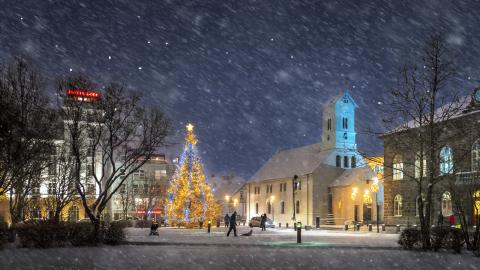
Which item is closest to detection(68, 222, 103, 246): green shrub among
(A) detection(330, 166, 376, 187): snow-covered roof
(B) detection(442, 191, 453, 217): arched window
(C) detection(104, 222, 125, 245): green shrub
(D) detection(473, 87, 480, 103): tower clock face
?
(C) detection(104, 222, 125, 245): green shrub

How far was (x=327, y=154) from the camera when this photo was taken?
87.4m

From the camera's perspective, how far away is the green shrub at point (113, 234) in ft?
98.3

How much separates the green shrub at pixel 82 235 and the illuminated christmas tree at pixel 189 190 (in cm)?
3138

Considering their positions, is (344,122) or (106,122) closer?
(106,122)

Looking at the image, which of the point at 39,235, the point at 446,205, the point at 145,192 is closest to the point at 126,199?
the point at 145,192

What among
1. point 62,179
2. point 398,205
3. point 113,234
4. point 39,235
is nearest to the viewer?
point 39,235

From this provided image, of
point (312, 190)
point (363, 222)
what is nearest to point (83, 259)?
point (363, 222)

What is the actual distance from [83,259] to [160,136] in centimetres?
1568

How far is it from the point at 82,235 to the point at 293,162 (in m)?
67.4

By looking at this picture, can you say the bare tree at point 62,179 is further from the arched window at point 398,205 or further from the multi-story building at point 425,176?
the arched window at point 398,205

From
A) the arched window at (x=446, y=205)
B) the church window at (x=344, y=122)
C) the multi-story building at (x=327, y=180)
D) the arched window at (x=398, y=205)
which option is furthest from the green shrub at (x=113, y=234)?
the church window at (x=344, y=122)

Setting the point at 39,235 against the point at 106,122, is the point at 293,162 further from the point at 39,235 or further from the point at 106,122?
the point at 39,235

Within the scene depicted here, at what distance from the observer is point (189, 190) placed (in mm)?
60312

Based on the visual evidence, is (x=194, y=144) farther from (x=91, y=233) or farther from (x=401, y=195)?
(x=91, y=233)
